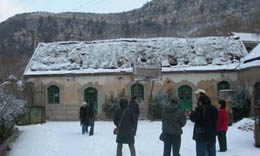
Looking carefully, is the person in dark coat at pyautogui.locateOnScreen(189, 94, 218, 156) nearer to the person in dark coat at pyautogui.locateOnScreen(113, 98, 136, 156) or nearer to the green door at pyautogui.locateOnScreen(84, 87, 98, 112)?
the person in dark coat at pyautogui.locateOnScreen(113, 98, 136, 156)

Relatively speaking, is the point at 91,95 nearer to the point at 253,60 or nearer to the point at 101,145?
the point at 253,60

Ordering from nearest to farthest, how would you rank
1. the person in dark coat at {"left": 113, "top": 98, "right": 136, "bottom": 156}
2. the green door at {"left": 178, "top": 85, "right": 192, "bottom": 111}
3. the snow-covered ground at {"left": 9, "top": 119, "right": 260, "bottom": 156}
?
the person in dark coat at {"left": 113, "top": 98, "right": 136, "bottom": 156} → the snow-covered ground at {"left": 9, "top": 119, "right": 260, "bottom": 156} → the green door at {"left": 178, "top": 85, "right": 192, "bottom": 111}

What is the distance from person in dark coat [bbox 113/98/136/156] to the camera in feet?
25.9

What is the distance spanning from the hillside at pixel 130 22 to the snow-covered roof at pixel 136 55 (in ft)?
149

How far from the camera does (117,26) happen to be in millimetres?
91688

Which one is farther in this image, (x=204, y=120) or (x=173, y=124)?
(x=173, y=124)

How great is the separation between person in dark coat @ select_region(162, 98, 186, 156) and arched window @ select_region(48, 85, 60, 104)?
15.4 m

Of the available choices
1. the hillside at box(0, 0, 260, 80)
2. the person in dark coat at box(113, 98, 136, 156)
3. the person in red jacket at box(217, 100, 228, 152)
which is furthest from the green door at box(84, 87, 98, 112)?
the hillside at box(0, 0, 260, 80)

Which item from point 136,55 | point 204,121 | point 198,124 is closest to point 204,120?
point 204,121

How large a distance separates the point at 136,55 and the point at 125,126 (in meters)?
14.5

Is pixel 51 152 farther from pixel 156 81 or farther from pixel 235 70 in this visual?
pixel 235 70

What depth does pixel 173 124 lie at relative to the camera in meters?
7.24

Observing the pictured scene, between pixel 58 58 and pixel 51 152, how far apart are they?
13.9 metres

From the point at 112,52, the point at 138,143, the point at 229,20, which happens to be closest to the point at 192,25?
the point at 229,20
